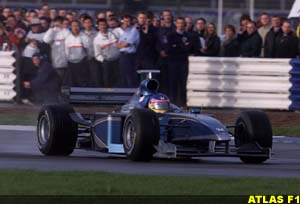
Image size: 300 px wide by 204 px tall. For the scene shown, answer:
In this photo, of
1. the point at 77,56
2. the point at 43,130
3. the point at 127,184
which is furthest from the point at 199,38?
the point at 127,184

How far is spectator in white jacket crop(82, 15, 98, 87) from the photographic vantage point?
2359cm

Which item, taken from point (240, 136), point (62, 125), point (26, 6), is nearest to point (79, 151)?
point (62, 125)

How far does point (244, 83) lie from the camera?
22781 millimetres

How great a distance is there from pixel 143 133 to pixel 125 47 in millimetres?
9672

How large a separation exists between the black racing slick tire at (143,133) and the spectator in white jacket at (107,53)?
933 cm

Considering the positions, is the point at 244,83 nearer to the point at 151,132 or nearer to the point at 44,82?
the point at 44,82

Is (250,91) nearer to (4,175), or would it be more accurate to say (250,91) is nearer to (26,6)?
(26,6)

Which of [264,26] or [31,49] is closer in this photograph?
[264,26]

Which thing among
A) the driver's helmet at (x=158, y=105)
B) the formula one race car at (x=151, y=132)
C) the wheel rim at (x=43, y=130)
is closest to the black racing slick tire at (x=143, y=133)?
the formula one race car at (x=151, y=132)

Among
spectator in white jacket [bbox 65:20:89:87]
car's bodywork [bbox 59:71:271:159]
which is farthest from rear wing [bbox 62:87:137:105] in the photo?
spectator in white jacket [bbox 65:20:89:87]

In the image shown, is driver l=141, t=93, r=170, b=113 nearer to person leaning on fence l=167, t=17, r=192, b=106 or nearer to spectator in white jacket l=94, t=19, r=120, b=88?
person leaning on fence l=167, t=17, r=192, b=106

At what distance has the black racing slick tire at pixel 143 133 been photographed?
13.8 metres

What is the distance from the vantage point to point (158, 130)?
1385 cm

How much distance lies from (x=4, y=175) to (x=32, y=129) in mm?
8179
